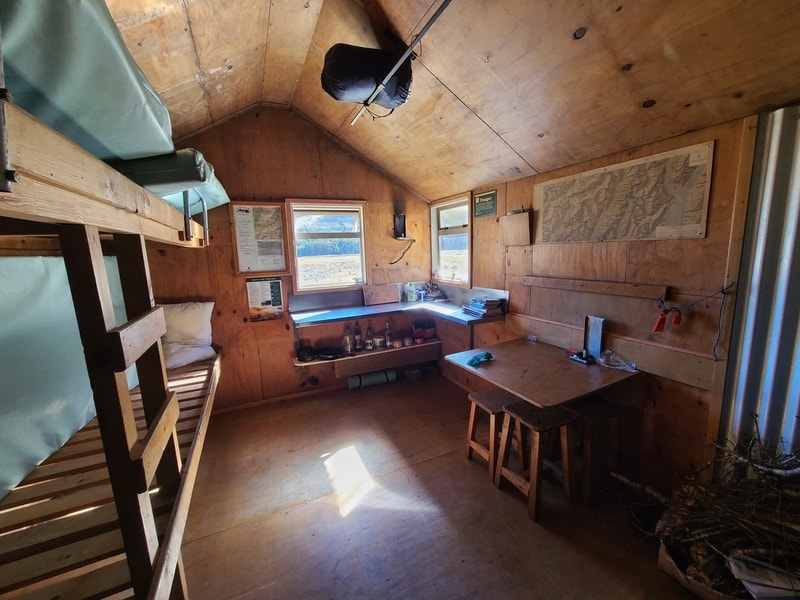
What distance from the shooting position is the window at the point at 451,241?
3341 millimetres

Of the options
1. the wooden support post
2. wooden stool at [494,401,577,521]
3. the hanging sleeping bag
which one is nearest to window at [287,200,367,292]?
the hanging sleeping bag

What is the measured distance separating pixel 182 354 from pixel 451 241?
9.32 feet

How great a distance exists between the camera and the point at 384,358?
3.61 m

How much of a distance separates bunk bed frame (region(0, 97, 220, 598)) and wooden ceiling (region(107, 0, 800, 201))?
891 mm

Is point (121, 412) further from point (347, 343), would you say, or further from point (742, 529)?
point (347, 343)

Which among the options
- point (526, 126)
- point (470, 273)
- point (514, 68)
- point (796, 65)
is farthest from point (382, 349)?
point (796, 65)

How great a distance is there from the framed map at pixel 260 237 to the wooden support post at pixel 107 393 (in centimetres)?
235

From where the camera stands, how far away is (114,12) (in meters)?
1.15

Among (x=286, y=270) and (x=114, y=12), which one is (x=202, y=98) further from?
(x=286, y=270)

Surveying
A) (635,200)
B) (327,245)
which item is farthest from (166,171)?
(635,200)

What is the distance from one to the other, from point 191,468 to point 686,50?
270 centimetres

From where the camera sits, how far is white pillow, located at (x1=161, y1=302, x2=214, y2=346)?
8.90 ft

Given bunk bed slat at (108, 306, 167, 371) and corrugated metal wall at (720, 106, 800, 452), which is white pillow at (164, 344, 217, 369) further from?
corrugated metal wall at (720, 106, 800, 452)

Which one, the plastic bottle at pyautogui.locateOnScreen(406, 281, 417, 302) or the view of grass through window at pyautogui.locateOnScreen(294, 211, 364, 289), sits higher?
the view of grass through window at pyautogui.locateOnScreen(294, 211, 364, 289)
